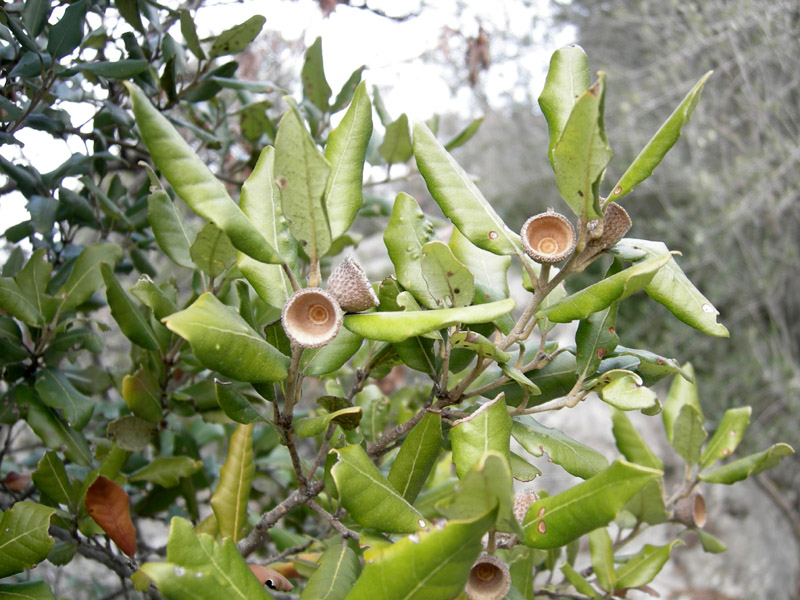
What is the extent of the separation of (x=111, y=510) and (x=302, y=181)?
0.65 metres

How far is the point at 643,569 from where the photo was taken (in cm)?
117

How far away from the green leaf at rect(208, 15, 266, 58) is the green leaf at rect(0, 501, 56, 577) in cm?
99

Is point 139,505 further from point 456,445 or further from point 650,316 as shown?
point 650,316

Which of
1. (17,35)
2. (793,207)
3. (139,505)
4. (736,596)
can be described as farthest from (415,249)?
(736,596)

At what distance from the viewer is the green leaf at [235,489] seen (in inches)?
41.2

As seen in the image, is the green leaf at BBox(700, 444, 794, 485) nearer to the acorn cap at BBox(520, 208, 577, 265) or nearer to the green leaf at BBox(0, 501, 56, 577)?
the acorn cap at BBox(520, 208, 577, 265)

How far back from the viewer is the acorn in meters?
1.27

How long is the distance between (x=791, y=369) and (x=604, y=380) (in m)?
4.48

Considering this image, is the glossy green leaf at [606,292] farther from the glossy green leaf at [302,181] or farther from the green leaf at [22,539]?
the green leaf at [22,539]

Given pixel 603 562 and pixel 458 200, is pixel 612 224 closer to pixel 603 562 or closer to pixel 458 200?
pixel 458 200

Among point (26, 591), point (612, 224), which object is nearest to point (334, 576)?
point (26, 591)

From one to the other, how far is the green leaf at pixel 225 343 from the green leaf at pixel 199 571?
18 centimetres

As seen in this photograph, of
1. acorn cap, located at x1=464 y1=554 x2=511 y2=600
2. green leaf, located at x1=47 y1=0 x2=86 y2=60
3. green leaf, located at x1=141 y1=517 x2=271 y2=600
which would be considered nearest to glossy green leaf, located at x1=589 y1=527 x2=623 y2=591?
acorn cap, located at x1=464 y1=554 x2=511 y2=600

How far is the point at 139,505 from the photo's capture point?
1.46 m
